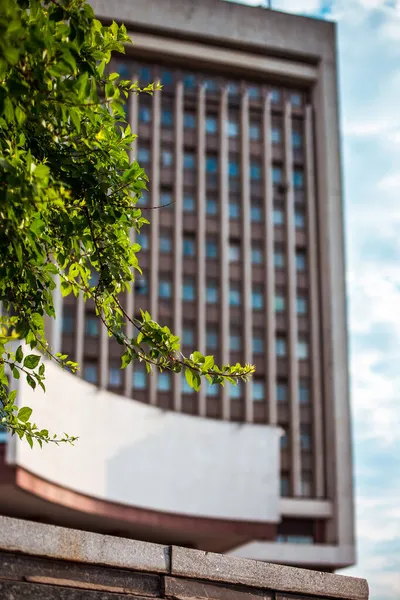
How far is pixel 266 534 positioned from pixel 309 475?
32.6 meters

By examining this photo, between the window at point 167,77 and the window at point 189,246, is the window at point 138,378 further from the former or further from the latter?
the window at point 167,77

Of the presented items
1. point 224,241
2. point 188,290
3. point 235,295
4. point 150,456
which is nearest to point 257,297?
point 235,295

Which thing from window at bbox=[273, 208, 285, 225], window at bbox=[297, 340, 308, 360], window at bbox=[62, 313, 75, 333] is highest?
window at bbox=[273, 208, 285, 225]

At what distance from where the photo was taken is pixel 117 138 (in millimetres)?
6234

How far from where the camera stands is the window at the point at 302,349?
60.9m

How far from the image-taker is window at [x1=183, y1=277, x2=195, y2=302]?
59531 mm

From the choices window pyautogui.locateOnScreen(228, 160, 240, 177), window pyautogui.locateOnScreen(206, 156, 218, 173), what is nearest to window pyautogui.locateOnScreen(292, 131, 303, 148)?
window pyautogui.locateOnScreen(228, 160, 240, 177)

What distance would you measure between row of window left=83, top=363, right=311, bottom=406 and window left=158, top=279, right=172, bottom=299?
4767 millimetres

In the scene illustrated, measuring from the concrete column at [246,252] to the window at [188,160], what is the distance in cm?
329

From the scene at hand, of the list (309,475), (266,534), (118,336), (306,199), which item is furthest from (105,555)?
(306,199)

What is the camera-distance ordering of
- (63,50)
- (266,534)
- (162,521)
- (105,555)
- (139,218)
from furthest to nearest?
(266,534) → (162,521) → (139,218) → (105,555) → (63,50)

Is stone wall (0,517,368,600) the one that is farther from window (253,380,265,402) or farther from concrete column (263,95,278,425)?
window (253,380,265,402)

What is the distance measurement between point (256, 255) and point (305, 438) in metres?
11.9

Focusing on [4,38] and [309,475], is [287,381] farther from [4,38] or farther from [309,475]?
[4,38]
